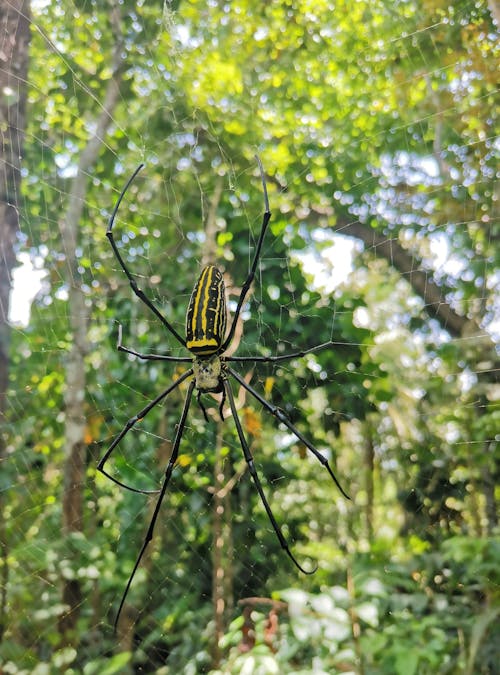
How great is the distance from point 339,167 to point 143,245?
34.2 inches

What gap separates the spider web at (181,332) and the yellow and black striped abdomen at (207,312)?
39 centimetres

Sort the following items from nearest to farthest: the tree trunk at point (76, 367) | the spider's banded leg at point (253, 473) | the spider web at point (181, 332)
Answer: the spider's banded leg at point (253, 473) → the spider web at point (181, 332) → the tree trunk at point (76, 367)

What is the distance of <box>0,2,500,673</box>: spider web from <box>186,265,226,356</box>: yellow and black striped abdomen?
39cm

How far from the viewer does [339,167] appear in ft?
5.74

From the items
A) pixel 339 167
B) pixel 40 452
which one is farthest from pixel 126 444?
pixel 339 167

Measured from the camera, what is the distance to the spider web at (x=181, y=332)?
160cm

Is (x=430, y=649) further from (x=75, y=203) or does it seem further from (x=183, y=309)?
(x=75, y=203)

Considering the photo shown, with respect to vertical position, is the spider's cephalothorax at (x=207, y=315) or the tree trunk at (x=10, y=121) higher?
the tree trunk at (x=10, y=121)

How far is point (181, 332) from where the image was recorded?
6.32ft

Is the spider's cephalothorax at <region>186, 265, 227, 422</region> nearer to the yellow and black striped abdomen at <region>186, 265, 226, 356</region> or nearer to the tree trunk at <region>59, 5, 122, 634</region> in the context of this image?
the yellow and black striped abdomen at <region>186, 265, 226, 356</region>

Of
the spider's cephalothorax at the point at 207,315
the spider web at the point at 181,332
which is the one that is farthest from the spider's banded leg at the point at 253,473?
the spider web at the point at 181,332

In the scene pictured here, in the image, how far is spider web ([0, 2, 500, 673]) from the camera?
1604 millimetres

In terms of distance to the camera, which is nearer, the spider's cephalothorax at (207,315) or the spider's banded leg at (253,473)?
the spider's cephalothorax at (207,315)

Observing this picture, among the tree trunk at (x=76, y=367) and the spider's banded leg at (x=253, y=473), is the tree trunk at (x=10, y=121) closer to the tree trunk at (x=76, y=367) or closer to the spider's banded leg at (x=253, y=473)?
the tree trunk at (x=76, y=367)
